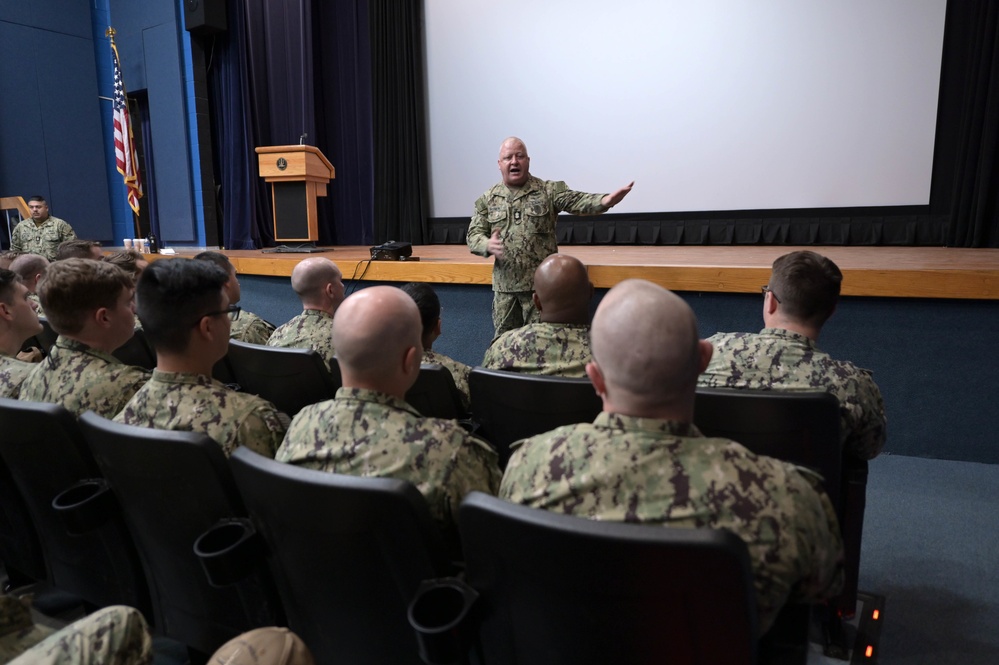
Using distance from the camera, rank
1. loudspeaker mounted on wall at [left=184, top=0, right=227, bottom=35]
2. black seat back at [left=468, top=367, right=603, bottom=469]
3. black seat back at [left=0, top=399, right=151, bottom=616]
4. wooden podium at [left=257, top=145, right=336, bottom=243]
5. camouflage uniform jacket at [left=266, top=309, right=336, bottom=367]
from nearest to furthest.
A: black seat back at [left=0, top=399, right=151, bottom=616] → black seat back at [left=468, top=367, right=603, bottom=469] → camouflage uniform jacket at [left=266, top=309, right=336, bottom=367] → wooden podium at [left=257, top=145, right=336, bottom=243] → loudspeaker mounted on wall at [left=184, top=0, right=227, bottom=35]

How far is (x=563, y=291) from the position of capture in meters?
2.10

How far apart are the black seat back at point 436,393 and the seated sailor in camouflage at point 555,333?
0.76ft

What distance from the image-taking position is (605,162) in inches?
248

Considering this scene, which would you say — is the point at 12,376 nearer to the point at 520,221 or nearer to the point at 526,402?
the point at 526,402

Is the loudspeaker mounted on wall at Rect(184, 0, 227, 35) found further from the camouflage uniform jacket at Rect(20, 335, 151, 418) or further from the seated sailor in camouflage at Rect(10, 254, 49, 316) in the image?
the camouflage uniform jacket at Rect(20, 335, 151, 418)

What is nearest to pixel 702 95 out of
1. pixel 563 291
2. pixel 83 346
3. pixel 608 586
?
pixel 563 291

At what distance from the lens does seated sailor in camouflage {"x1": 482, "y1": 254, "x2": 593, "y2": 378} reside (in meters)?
2.02

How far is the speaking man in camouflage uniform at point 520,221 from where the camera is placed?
12.3ft

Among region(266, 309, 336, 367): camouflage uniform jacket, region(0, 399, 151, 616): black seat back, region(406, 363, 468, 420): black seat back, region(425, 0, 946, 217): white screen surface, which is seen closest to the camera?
region(0, 399, 151, 616): black seat back

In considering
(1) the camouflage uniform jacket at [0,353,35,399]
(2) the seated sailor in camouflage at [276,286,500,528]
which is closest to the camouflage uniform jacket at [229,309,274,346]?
(1) the camouflage uniform jacket at [0,353,35,399]

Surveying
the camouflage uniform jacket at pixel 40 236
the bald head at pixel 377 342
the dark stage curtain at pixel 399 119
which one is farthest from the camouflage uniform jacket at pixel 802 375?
the camouflage uniform jacket at pixel 40 236

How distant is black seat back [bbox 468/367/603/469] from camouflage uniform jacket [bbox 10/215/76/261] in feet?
23.4

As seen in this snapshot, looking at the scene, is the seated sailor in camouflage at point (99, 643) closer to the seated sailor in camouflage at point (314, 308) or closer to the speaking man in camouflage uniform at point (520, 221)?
the seated sailor in camouflage at point (314, 308)

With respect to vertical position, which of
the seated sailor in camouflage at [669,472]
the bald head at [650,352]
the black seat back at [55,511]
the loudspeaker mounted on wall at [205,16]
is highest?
the loudspeaker mounted on wall at [205,16]
